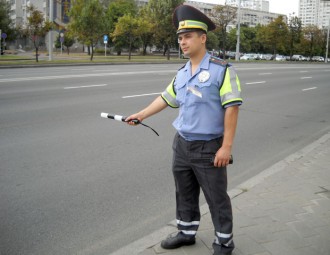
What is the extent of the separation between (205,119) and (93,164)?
3065 millimetres

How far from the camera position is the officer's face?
9.16ft

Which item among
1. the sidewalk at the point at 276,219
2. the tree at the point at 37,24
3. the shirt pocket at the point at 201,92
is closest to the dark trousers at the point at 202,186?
the sidewalk at the point at 276,219

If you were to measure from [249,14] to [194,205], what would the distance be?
165249 mm

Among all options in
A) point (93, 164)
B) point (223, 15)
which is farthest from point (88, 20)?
point (93, 164)

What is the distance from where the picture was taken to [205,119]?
2.80 m

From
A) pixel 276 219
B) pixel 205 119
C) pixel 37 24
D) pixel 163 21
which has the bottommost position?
pixel 276 219

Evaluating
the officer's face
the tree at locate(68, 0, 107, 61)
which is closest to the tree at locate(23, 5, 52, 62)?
the tree at locate(68, 0, 107, 61)

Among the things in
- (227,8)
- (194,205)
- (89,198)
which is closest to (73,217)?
(89,198)

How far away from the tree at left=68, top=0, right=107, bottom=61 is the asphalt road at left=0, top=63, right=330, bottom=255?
23993 millimetres

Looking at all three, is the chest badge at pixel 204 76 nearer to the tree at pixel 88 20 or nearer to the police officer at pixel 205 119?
the police officer at pixel 205 119

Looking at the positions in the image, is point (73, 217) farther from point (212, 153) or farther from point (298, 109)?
point (298, 109)

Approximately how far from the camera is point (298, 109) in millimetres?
11445

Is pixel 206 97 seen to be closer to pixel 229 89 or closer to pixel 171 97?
pixel 229 89

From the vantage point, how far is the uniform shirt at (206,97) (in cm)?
271
